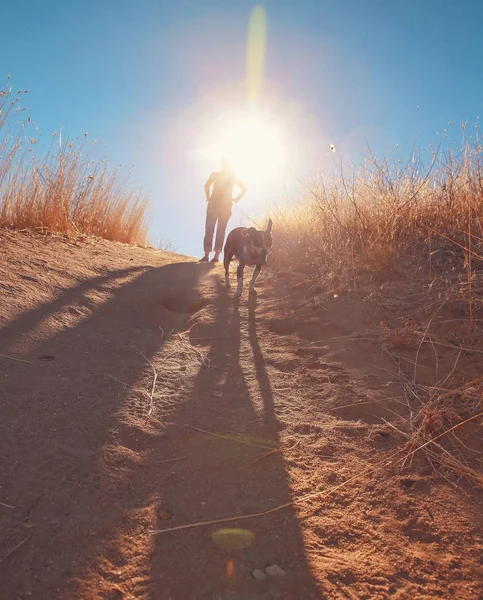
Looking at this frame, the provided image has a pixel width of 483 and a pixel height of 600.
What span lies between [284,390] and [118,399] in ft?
3.07

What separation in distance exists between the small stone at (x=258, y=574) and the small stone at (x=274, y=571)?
15 mm

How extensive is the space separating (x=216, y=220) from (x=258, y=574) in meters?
6.44

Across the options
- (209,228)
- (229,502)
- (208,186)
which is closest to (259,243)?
(209,228)

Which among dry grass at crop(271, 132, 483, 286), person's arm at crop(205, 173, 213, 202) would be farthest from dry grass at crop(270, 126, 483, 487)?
person's arm at crop(205, 173, 213, 202)

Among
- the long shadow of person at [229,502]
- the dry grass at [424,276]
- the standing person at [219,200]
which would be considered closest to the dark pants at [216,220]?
the standing person at [219,200]

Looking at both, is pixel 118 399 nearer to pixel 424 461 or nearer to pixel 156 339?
pixel 156 339

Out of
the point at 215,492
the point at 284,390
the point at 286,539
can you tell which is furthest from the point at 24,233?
the point at 286,539

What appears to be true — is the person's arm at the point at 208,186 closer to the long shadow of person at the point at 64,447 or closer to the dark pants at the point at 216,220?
the dark pants at the point at 216,220

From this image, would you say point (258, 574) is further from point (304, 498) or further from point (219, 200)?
point (219, 200)

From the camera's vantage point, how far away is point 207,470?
1.73 m

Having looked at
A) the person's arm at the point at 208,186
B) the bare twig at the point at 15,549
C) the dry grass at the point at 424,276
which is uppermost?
the person's arm at the point at 208,186

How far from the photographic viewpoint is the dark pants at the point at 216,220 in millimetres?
7106

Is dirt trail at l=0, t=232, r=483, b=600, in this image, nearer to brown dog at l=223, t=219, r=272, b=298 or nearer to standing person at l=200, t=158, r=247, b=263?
brown dog at l=223, t=219, r=272, b=298

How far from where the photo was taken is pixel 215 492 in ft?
5.28
